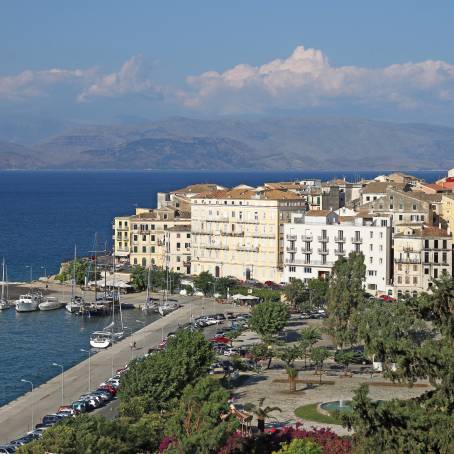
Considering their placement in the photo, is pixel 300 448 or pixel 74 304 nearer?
pixel 300 448

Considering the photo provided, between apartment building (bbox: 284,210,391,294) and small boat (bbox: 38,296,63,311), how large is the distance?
13895mm

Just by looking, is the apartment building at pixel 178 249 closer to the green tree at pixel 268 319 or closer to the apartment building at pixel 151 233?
the apartment building at pixel 151 233

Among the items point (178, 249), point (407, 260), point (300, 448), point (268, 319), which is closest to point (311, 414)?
point (300, 448)

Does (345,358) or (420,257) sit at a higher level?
(420,257)

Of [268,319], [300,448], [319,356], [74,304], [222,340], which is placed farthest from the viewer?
[74,304]

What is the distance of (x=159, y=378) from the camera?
37.4 metres

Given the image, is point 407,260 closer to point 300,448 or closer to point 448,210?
point 448,210

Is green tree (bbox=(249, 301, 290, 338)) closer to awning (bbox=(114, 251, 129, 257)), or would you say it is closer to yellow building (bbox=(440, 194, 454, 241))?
yellow building (bbox=(440, 194, 454, 241))

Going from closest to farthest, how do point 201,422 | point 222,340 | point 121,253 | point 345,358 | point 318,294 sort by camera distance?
point 201,422, point 345,358, point 222,340, point 318,294, point 121,253

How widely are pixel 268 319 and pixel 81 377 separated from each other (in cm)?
1016

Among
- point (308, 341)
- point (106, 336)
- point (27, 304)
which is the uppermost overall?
point (308, 341)

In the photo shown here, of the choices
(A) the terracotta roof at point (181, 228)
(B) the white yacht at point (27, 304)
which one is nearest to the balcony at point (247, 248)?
(A) the terracotta roof at point (181, 228)

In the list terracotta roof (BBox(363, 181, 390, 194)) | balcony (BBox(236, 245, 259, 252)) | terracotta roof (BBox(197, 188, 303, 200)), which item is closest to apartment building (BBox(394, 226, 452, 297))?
terracotta roof (BBox(197, 188, 303, 200))

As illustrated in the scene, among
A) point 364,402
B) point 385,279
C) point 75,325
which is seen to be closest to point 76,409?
point 364,402
